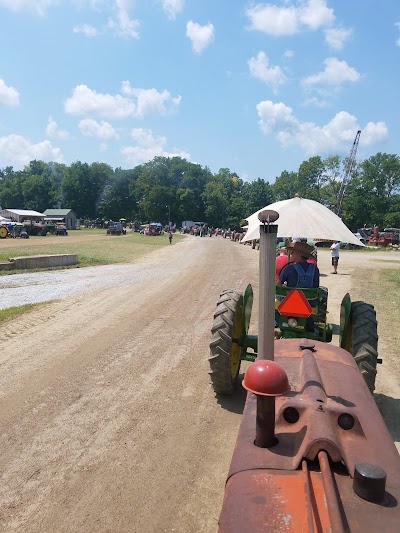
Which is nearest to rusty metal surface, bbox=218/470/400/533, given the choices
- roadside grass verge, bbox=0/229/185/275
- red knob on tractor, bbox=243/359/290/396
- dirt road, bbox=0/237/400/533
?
red knob on tractor, bbox=243/359/290/396

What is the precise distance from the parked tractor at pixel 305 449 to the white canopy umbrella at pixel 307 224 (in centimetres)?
166

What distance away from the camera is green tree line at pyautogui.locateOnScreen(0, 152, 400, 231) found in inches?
3506

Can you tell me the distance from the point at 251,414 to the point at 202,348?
479 centimetres

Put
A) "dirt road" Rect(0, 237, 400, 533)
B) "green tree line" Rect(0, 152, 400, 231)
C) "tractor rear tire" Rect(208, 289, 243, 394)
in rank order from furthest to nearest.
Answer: "green tree line" Rect(0, 152, 400, 231) < "tractor rear tire" Rect(208, 289, 243, 394) < "dirt road" Rect(0, 237, 400, 533)

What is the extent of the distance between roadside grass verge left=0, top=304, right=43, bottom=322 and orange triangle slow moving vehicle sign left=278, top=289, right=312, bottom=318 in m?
6.68

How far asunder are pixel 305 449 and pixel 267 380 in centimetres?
45

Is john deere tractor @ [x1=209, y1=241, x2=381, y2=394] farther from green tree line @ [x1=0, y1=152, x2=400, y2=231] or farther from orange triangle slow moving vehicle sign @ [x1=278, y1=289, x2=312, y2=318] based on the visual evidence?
green tree line @ [x1=0, y1=152, x2=400, y2=231]

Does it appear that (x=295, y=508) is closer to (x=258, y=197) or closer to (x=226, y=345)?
(x=226, y=345)

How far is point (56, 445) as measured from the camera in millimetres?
4352

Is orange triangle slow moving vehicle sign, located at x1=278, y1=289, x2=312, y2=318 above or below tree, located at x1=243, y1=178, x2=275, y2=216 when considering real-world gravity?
below

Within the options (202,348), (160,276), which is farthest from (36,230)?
(202,348)

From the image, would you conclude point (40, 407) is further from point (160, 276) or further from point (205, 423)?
point (160, 276)

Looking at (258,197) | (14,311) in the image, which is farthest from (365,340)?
(258,197)

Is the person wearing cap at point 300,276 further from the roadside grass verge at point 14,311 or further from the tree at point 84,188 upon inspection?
the tree at point 84,188
